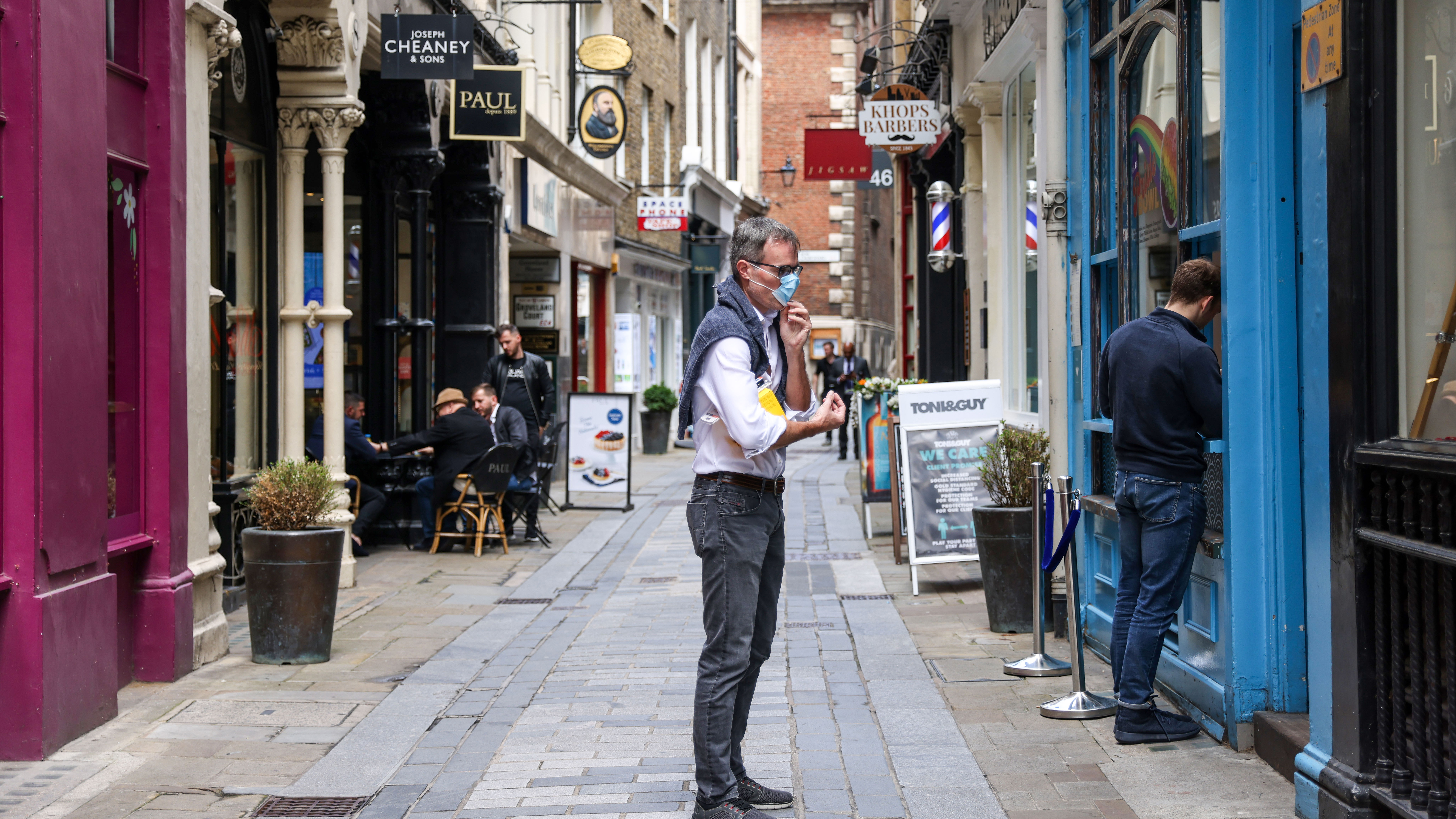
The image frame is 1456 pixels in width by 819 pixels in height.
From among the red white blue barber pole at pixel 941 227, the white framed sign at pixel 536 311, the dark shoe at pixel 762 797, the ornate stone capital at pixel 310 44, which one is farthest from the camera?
the white framed sign at pixel 536 311

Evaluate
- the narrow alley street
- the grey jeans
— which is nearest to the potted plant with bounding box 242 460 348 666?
the narrow alley street

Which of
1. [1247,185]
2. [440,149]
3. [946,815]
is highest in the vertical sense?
[440,149]

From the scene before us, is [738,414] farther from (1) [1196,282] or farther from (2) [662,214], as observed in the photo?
(2) [662,214]

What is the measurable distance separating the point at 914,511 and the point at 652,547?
3.27 meters

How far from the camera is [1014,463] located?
8078mm

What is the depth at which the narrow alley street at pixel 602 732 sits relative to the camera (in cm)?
486

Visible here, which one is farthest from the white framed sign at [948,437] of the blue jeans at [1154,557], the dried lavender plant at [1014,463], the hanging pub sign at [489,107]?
the hanging pub sign at [489,107]

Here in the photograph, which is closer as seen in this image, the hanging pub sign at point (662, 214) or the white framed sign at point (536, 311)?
the white framed sign at point (536, 311)

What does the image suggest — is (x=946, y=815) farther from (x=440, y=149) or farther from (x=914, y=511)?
(x=440, y=149)

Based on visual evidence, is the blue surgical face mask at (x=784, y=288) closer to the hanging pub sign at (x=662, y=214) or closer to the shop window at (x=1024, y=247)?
the shop window at (x=1024, y=247)

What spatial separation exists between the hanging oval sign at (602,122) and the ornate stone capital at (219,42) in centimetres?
1060

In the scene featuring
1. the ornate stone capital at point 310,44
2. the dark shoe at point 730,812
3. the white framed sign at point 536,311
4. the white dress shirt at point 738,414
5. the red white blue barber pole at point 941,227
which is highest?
the ornate stone capital at point 310,44

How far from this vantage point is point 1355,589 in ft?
13.7

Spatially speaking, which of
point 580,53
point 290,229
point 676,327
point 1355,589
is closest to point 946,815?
point 1355,589
